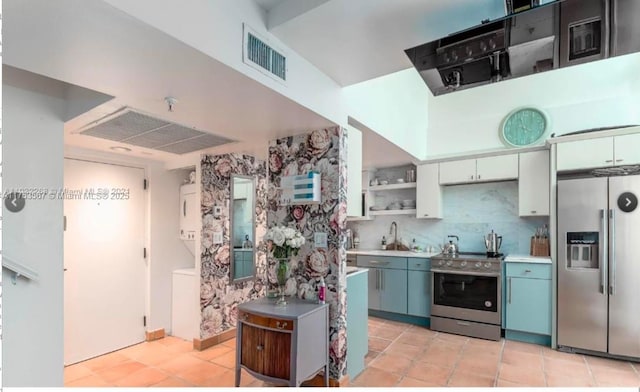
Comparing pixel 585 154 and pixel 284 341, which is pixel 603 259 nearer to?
pixel 585 154

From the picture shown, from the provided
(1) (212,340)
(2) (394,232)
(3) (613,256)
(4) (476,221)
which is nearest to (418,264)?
(2) (394,232)

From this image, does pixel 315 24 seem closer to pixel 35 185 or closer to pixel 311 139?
pixel 311 139

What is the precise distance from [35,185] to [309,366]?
2.15 metres

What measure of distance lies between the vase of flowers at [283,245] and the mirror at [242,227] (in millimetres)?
1401

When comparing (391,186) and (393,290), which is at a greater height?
(391,186)

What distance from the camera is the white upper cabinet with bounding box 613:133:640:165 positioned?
317cm

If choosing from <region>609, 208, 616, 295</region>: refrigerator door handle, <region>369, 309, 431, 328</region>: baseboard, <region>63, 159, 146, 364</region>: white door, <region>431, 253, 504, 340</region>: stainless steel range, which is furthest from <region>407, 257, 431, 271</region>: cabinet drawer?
<region>63, 159, 146, 364</region>: white door

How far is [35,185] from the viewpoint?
6.82 feet

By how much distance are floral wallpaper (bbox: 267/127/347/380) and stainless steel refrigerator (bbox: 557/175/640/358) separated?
242 centimetres

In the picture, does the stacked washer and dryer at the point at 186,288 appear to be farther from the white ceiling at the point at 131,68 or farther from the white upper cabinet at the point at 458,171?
the white upper cabinet at the point at 458,171

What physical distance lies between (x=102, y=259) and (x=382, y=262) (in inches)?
129

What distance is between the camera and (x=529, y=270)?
3.57 m

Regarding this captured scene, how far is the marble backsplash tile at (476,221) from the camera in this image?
417 centimetres

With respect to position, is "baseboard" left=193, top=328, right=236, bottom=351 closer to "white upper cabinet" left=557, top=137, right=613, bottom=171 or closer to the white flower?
the white flower
